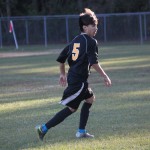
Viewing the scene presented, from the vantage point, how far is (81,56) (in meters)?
7.95

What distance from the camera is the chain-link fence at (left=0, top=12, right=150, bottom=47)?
142ft

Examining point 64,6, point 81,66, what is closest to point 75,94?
point 81,66

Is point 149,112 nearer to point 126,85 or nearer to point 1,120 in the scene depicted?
point 1,120

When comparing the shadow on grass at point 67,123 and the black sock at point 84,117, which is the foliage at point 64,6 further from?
the black sock at point 84,117

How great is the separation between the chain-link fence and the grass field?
2459cm

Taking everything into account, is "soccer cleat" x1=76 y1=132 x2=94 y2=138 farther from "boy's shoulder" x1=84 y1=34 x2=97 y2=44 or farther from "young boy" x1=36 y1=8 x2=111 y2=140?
"boy's shoulder" x1=84 y1=34 x2=97 y2=44

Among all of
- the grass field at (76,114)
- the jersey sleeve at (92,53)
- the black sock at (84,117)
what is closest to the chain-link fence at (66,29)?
the grass field at (76,114)

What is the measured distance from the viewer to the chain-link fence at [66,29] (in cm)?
4325

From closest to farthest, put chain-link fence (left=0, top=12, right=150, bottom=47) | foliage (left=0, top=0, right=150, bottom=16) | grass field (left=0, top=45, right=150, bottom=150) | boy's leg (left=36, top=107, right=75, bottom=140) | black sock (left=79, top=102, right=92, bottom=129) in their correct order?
grass field (left=0, top=45, right=150, bottom=150) < boy's leg (left=36, top=107, right=75, bottom=140) < black sock (left=79, top=102, right=92, bottom=129) < chain-link fence (left=0, top=12, right=150, bottom=47) < foliage (left=0, top=0, right=150, bottom=16)

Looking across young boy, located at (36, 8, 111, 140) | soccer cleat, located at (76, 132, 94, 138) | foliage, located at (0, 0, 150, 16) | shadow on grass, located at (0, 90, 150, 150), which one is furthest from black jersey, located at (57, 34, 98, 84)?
foliage, located at (0, 0, 150, 16)

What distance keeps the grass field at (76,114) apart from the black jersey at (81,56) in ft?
2.96

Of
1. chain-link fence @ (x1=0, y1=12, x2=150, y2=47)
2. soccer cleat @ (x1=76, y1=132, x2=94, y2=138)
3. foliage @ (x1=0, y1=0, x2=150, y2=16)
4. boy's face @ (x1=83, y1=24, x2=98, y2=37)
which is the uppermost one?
boy's face @ (x1=83, y1=24, x2=98, y2=37)

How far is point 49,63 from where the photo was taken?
25.1m

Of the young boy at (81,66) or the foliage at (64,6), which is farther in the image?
the foliage at (64,6)
